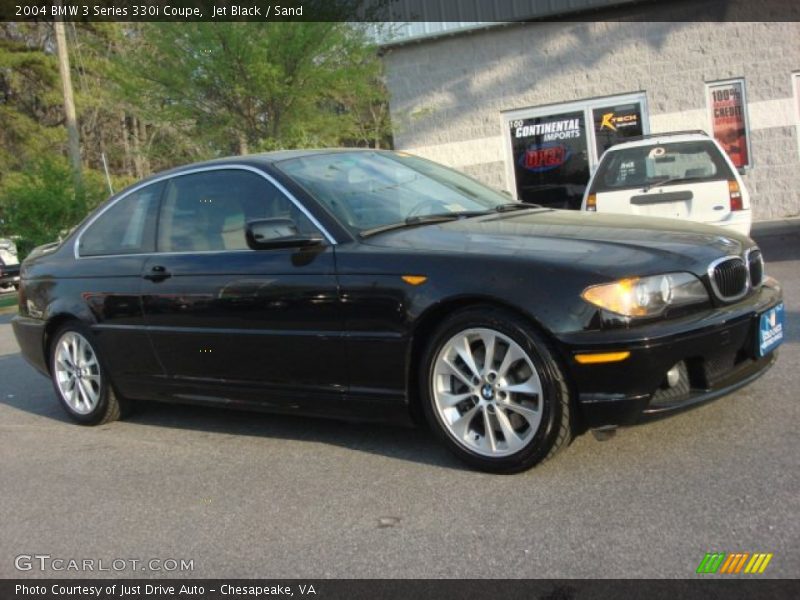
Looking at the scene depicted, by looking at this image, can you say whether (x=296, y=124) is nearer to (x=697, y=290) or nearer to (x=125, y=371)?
(x=125, y=371)

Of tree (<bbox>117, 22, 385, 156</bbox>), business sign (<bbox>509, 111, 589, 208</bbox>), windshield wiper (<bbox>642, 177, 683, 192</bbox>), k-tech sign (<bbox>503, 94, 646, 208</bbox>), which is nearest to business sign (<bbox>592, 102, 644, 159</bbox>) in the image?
k-tech sign (<bbox>503, 94, 646, 208</bbox>)

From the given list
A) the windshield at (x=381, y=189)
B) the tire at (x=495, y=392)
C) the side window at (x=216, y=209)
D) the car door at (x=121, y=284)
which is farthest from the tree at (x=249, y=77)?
the tire at (x=495, y=392)

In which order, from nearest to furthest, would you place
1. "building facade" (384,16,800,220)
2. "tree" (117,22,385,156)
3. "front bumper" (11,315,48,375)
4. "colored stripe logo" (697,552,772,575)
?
"colored stripe logo" (697,552,772,575) < "front bumper" (11,315,48,375) < "tree" (117,22,385,156) < "building facade" (384,16,800,220)

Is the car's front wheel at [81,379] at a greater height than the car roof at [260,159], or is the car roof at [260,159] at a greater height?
the car roof at [260,159]

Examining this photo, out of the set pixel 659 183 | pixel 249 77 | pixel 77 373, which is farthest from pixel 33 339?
pixel 249 77

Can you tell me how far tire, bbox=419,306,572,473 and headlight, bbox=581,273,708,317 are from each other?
0.31 metres

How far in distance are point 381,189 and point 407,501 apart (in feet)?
5.92

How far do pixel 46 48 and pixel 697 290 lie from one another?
3423 cm

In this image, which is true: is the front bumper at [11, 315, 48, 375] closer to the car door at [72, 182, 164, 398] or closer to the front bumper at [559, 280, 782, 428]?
the car door at [72, 182, 164, 398]

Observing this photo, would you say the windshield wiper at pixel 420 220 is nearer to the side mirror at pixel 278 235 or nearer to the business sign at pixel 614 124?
the side mirror at pixel 278 235

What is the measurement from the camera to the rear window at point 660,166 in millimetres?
8258

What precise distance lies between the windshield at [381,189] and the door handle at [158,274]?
940mm

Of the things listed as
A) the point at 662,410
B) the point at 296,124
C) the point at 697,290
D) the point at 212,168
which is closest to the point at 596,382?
the point at 662,410

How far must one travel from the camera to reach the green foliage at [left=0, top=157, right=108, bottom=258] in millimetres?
14828
